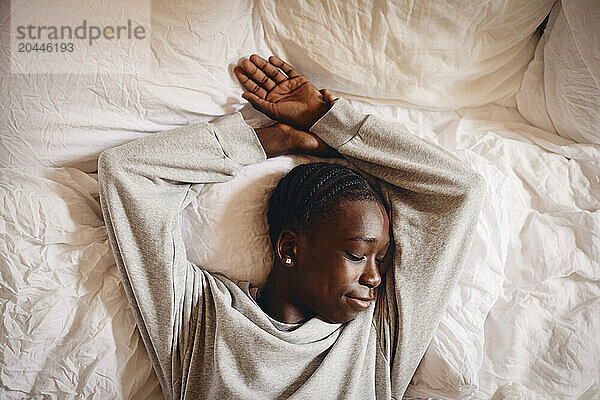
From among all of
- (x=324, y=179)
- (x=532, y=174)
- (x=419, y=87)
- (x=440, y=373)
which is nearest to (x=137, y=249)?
(x=324, y=179)

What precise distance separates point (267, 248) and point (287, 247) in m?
0.09

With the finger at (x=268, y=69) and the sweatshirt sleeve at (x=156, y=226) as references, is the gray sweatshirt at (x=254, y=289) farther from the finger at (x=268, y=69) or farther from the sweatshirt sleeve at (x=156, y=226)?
the finger at (x=268, y=69)

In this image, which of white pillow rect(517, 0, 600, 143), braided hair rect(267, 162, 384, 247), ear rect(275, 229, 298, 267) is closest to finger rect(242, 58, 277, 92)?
braided hair rect(267, 162, 384, 247)

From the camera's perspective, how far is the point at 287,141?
3.78 feet

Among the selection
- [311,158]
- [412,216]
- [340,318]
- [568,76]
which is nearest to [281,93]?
[311,158]

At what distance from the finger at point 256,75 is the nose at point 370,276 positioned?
46 cm

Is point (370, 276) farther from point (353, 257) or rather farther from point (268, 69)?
point (268, 69)

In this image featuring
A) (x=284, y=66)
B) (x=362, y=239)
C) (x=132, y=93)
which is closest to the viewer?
(x=362, y=239)

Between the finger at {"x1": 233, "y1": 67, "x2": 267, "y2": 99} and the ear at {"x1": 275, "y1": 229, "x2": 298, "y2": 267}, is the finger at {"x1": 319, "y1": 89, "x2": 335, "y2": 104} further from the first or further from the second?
the ear at {"x1": 275, "y1": 229, "x2": 298, "y2": 267}

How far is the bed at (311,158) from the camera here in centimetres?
100

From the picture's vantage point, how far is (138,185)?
1.05 m

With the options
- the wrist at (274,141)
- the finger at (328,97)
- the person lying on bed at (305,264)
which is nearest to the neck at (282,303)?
the person lying on bed at (305,264)

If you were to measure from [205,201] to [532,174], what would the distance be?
75 cm

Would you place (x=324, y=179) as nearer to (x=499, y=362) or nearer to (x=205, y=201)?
(x=205, y=201)
